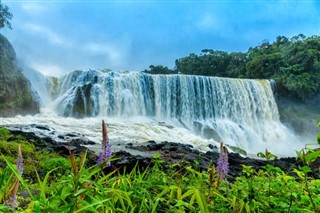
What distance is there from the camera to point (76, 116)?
2097cm

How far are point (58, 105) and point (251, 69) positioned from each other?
76.2 ft

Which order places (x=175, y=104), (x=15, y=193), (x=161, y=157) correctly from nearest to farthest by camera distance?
(x=15, y=193)
(x=161, y=157)
(x=175, y=104)

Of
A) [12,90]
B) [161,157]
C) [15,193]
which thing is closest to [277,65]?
[12,90]

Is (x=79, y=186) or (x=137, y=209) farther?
(x=137, y=209)

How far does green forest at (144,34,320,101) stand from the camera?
31469 millimetres

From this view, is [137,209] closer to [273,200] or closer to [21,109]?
[273,200]

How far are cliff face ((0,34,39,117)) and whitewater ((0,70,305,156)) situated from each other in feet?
3.15

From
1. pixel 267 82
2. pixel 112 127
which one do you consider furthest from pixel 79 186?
pixel 267 82

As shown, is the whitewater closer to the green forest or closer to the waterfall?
the waterfall

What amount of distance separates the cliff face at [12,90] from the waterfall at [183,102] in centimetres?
180

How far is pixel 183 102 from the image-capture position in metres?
24.2

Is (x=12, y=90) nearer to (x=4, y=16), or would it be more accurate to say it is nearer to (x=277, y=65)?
(x=4, y=16)

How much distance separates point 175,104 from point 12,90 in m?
10.4

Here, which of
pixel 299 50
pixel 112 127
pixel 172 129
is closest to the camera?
pixel 112 127
